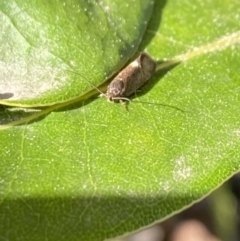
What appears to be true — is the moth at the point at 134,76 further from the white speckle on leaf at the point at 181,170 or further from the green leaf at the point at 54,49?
the white speckle on leaf at the point at 181,170

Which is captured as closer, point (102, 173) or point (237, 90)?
point (102, 173)

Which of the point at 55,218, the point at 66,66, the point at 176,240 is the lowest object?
the point at 176,240

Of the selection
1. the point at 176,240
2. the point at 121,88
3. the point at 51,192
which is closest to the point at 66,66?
the point at 121,88

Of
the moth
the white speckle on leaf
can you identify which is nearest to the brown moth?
the moth

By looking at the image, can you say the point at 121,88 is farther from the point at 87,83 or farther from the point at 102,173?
the point at 102,173

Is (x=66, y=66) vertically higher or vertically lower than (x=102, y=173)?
higher

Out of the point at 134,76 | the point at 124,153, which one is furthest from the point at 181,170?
the point at 134,76

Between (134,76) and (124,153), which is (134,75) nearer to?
(134,76)
